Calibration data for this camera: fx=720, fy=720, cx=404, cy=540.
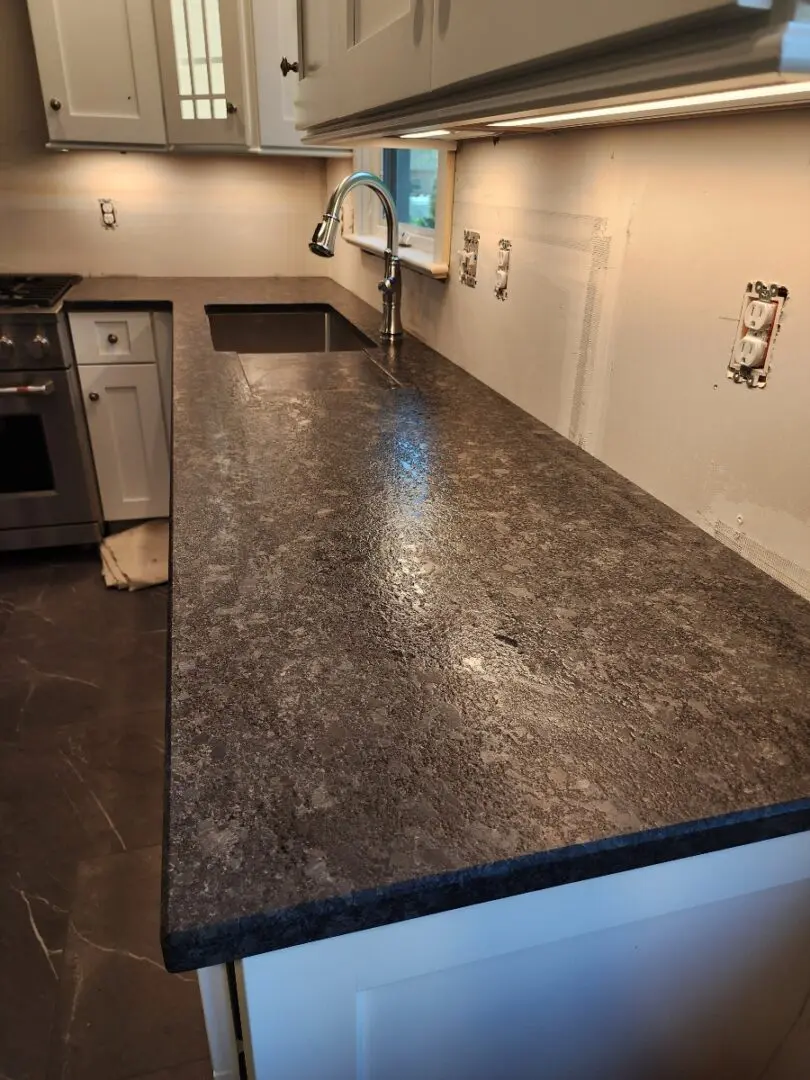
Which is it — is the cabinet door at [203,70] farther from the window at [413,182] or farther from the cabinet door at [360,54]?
the cabinet door at [360,54]

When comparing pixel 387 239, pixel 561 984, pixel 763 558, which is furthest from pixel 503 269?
pixel 561 984

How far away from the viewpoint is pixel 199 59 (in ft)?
7.59

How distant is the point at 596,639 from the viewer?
0.69 meters

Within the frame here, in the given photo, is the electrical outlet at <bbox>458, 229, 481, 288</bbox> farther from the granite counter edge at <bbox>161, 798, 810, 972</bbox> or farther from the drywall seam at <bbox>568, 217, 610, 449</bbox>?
the granite counter edge at <bbox>161, 798, 810, 972</bbox>

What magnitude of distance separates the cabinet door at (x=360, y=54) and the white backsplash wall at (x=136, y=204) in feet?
5.03

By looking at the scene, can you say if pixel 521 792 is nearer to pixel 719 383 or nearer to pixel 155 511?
pixel 719 383

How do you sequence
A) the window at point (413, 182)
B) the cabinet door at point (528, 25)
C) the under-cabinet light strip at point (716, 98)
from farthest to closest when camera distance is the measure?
the window at point (413, 182) → the under-cabinet light strip at point (716, 98) → the cabinet door at point (528, 25)

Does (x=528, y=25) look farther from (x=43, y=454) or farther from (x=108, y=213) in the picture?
(x=108, y=213)

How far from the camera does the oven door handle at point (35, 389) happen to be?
224 centimetres

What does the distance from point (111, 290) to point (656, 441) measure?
2.23m

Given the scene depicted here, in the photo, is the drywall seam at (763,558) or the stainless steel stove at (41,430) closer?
the drywall seam at (763,558)

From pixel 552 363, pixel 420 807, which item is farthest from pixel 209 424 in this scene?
pixel 420 807

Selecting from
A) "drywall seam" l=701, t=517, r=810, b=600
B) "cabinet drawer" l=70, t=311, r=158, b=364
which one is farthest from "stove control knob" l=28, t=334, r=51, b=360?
"drywall seam" l=701, t=517, r=810, b=600

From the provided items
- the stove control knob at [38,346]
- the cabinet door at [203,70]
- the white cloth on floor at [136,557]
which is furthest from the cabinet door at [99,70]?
the white cloth on floor at [136,557]
